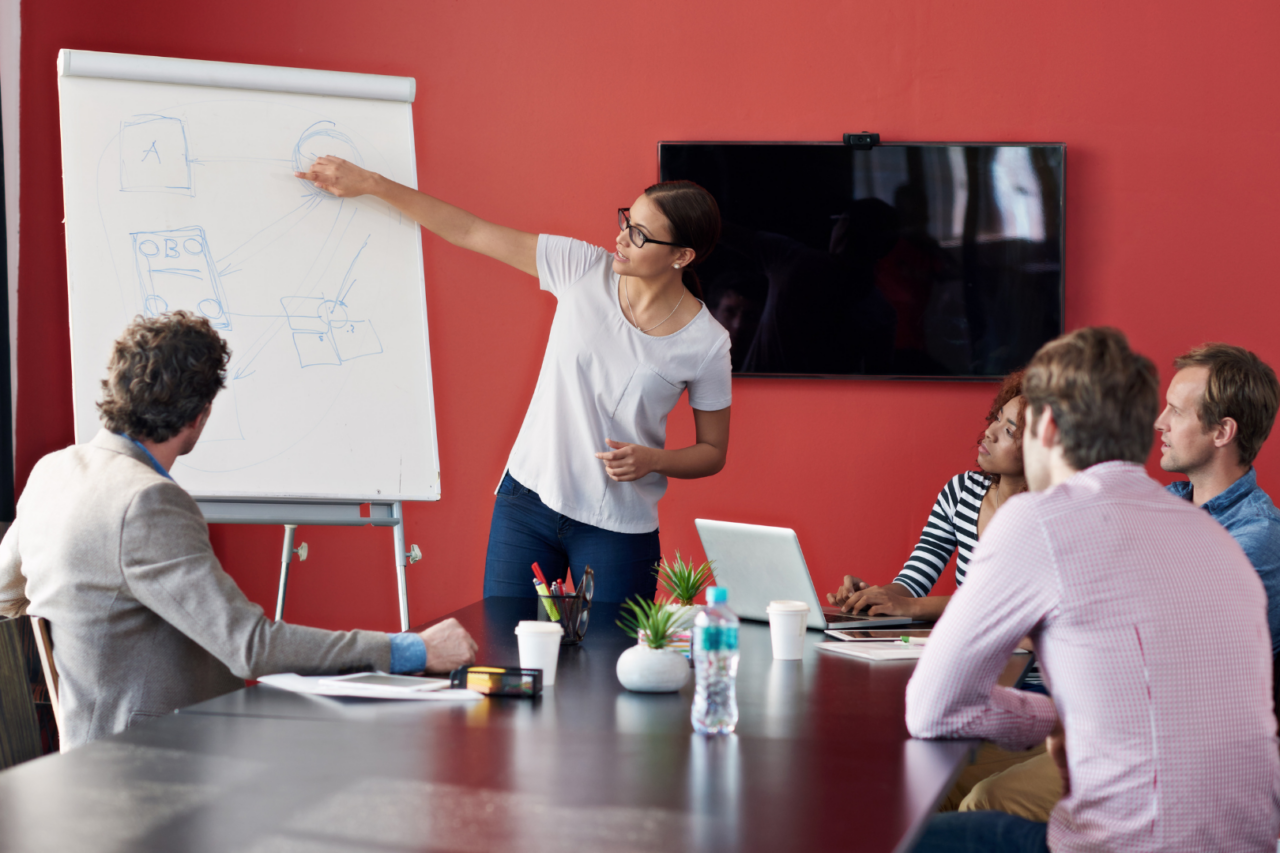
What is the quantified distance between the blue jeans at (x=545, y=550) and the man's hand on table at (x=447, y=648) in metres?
0.66

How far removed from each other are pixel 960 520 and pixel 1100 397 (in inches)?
49.1

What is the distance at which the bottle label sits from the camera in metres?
1.37

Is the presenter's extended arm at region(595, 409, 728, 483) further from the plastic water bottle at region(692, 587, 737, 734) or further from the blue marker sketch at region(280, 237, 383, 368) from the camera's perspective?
the plastic water bottle at region(692, 587, 737, 734)

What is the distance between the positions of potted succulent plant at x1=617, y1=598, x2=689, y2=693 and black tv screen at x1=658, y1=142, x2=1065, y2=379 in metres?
1.87

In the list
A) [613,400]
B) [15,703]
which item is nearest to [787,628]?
[613,400]

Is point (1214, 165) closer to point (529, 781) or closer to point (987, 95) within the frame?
point (987, 95)

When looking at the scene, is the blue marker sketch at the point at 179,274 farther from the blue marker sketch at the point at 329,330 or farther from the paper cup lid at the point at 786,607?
the paper cup lid at the point at 786,607

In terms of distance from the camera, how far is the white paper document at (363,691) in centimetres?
146

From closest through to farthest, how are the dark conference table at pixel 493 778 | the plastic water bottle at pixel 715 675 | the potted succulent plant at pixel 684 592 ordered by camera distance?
the dark conference table at pixel 493 778 → the plastic water bottle at pixel 715 675 → the potted succulent plant at pixel 684 592

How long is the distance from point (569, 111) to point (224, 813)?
8.97 ft

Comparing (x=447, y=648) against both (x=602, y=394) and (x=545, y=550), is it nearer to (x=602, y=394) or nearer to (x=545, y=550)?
(x=545, y=550)

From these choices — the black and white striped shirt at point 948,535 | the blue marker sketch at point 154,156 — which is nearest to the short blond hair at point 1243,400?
the black and white striped shirt at point 948,535

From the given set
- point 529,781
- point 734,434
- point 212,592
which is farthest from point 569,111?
point 529,781

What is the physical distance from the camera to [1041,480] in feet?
4.57
